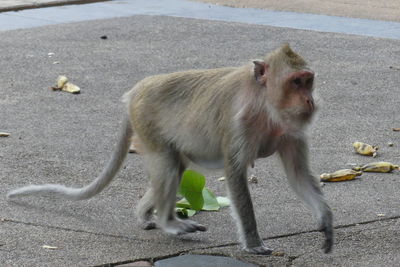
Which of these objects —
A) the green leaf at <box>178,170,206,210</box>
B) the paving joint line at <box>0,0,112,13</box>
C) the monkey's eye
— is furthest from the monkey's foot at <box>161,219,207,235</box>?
the paving joint line at <box>0,0,112,13</box>

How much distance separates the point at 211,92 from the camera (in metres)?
5.25

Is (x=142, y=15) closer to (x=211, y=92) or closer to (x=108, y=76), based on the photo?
(x=108, y=76)

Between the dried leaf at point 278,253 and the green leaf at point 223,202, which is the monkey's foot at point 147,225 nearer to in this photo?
the green leaf at point 223,202

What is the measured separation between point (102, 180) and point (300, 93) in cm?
164

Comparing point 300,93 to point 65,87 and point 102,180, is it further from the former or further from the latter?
point 65,87

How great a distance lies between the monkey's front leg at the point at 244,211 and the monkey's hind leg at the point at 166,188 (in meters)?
0.47

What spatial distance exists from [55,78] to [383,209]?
4.90 meters

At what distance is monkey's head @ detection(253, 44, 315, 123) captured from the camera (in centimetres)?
468

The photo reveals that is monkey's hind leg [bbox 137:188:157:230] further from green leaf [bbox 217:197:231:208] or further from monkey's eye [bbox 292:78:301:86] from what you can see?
monkey's eye [bbox 292:78:301:86]

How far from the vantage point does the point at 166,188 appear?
211 inches

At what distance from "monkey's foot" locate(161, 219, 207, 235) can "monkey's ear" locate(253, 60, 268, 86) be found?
108 centimetres

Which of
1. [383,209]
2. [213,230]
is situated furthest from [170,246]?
[383,209]

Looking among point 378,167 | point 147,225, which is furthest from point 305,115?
A: point 378,167

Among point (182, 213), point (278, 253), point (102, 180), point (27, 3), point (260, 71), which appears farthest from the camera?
point (27, 3)
